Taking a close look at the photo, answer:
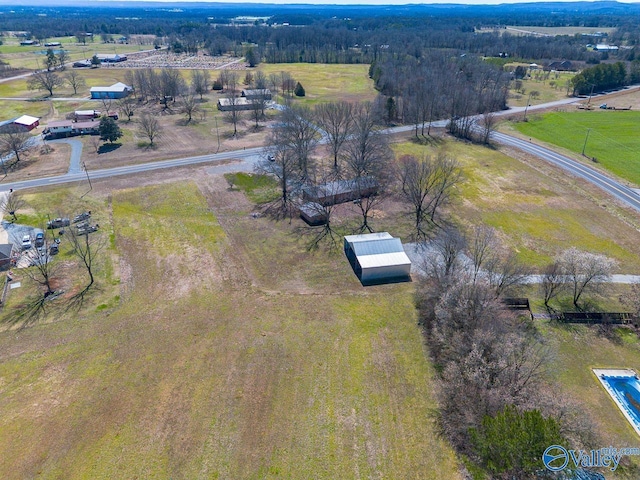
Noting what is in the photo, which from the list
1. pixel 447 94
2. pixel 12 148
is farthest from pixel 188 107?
pixel 447 94

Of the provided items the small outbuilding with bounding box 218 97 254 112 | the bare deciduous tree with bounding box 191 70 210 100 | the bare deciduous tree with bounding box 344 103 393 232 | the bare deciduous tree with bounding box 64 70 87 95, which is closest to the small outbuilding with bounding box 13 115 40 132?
the bare deciduous tree with bounding box 64 70 87 95

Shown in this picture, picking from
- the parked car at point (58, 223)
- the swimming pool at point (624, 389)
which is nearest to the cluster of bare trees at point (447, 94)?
the swimming pool at point (624, 389)

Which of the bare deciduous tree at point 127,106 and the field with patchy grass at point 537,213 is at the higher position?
the bare deciduous tree at point 127,106

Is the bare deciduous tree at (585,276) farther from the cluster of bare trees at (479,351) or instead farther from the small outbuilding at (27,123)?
the small outbuilding at (27,123)

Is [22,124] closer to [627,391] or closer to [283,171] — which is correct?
[283,171]

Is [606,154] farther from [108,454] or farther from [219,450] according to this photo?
[108,454]

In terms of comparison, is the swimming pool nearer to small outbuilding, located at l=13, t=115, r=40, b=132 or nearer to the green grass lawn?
the green grass lawn
